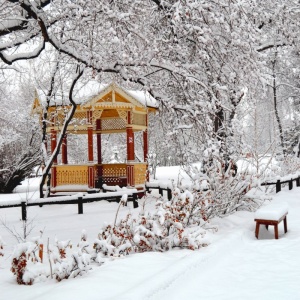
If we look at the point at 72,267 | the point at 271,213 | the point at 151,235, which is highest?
the point at 271,213

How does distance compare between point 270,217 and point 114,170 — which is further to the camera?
point 114,170

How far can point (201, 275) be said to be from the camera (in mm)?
6105

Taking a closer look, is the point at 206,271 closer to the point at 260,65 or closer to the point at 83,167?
the point at 260,65

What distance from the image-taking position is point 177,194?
868 centimetres

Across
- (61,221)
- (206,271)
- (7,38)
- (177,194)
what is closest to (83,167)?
(61,221)

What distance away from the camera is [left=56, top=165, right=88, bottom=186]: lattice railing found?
56.2ft

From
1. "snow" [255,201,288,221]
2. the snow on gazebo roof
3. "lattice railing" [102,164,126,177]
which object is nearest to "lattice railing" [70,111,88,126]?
the snow on gazebo roof

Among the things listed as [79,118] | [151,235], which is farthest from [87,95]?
[151,235]

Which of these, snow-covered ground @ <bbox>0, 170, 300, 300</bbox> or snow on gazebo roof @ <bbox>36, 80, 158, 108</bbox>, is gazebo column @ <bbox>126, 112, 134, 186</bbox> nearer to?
snow on gazebo roof @ <bbox>36, 80, 158, 108</bbox>

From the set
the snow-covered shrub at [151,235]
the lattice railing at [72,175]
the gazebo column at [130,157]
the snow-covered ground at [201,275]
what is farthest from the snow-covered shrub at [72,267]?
the lattice railing at [72,175]

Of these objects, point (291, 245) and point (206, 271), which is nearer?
point (206, 271)

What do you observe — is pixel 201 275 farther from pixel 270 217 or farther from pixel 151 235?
pixel 270 217

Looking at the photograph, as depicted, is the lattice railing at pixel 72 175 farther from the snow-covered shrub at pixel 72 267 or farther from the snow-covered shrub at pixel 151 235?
the snow-covered shrub at pixel 72 267

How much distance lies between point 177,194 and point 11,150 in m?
21.1
